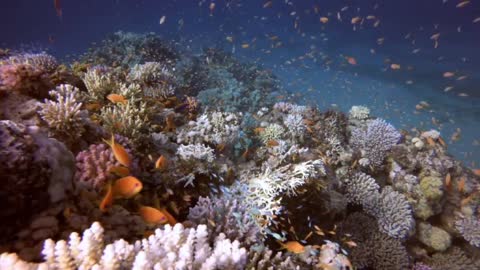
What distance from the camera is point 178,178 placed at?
4.45 meters

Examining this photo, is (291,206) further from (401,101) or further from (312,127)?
(401,101)

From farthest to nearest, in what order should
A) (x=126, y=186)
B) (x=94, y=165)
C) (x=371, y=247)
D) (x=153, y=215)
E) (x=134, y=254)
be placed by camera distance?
(x=371, y=247), (x=94, y=165), (x=153, y=215), (x=126, y=186), (x=134, y=254)

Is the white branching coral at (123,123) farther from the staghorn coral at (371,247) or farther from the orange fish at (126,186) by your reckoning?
the staghorn coral at (371,247)

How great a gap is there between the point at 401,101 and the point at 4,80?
164ft

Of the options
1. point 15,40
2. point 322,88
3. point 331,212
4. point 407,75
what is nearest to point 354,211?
point 331,212

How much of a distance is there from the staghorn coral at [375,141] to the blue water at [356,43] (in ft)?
25.7

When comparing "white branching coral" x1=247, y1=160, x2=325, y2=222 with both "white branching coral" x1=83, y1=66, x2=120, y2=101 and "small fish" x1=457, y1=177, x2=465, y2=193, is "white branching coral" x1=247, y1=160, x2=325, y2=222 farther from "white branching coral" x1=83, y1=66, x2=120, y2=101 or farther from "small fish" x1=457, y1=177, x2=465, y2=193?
"small fish" x1=457, y1=177, x2=465, y2=193

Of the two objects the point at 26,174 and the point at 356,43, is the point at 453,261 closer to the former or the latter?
the point at 26,174

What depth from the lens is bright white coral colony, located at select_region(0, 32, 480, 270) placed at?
233 centimetres

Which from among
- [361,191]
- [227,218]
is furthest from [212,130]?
[361,191]

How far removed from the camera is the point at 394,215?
6.73 metres

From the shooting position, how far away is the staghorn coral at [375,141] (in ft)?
25.5

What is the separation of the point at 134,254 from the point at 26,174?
1036 mm

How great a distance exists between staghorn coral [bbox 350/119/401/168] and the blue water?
783 cm
